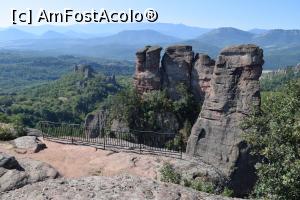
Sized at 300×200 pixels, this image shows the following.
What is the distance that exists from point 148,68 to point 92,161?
29.0 m

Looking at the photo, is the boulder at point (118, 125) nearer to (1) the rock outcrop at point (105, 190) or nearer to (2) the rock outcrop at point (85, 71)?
(1) the rock outcrop at point (105, 190)

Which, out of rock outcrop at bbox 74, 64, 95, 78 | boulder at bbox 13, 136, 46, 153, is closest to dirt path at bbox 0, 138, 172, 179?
boulder at bbox 13, 136, 46, 153

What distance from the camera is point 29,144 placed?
2648 cm

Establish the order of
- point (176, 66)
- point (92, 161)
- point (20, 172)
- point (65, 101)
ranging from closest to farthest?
point (20, 172) < point (92, 161) < point (176, 66) < point (65, 101)

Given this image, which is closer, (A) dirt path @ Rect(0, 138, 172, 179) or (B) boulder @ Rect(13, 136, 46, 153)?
(A) dirt path @ Rect(0, 138, 172, 179)

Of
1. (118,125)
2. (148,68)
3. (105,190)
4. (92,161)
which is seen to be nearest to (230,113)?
(148,68)

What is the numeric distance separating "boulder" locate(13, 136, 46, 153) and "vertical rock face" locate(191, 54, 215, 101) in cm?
2641

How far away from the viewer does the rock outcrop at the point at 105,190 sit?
15.7 meters

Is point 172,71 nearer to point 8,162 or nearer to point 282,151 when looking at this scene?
point 8,162

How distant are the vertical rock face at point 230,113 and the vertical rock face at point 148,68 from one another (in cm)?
898

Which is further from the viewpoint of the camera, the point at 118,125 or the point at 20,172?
the point at 118,125

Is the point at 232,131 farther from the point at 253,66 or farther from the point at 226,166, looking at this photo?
the point at 253,66

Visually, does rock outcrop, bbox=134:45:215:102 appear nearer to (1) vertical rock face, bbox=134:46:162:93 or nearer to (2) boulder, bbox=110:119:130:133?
(1) vertical rock face, bbox=134:46:162:93

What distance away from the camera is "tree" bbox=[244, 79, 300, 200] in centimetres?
1570
